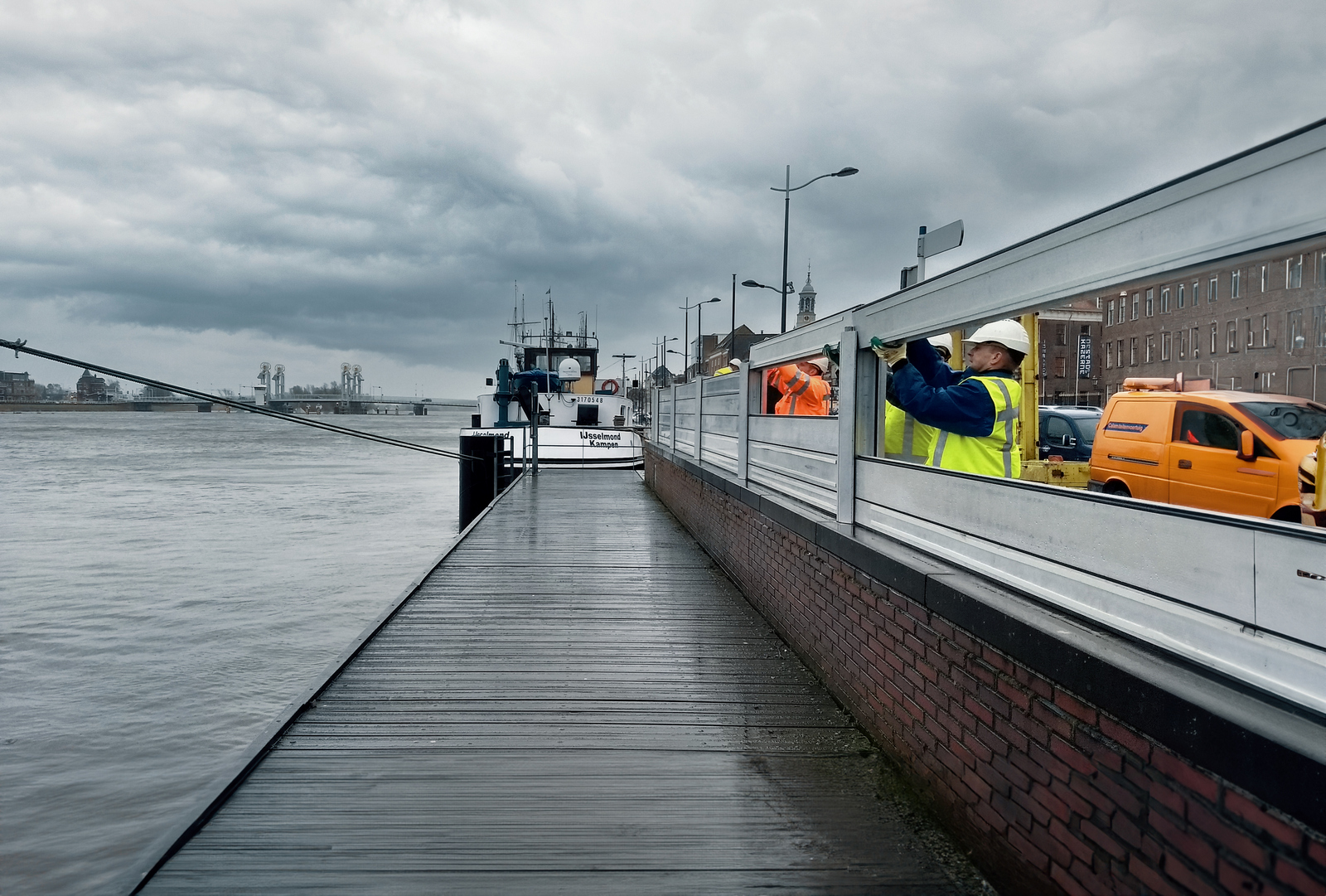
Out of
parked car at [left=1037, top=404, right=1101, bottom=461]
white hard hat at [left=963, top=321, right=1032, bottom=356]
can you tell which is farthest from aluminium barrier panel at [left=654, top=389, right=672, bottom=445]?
parked car at [left=1037, top=404, right=1101, bottom=461]

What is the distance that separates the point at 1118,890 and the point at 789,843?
116cm

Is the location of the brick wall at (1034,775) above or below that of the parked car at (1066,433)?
below

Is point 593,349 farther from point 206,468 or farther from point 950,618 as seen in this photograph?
point 950,618

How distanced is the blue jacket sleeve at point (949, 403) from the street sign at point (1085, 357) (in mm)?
1001

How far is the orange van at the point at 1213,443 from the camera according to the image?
1883mm

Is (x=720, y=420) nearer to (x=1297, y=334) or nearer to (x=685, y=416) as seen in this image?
(x=685, y=416)

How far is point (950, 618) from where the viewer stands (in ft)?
9.91

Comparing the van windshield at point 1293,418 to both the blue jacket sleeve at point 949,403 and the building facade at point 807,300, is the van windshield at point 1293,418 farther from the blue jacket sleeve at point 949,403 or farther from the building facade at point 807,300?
the building facade at point 807,300

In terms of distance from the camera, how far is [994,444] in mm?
3859

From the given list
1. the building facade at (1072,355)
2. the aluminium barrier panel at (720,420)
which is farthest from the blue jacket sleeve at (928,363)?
the aluminium barrier panel at (720,420)

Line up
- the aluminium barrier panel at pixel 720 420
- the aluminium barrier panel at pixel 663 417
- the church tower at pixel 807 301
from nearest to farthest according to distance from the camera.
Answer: the aluminium barrier panel at pixel 720 420 < the aluminium barrier panel at pixel 663 417 < the church tower at pixel 807 301

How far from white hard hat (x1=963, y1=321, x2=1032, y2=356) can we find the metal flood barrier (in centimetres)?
25

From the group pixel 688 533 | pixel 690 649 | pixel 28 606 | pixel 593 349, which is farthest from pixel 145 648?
pixel 593 349

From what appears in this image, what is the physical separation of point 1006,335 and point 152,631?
12.0 meters
